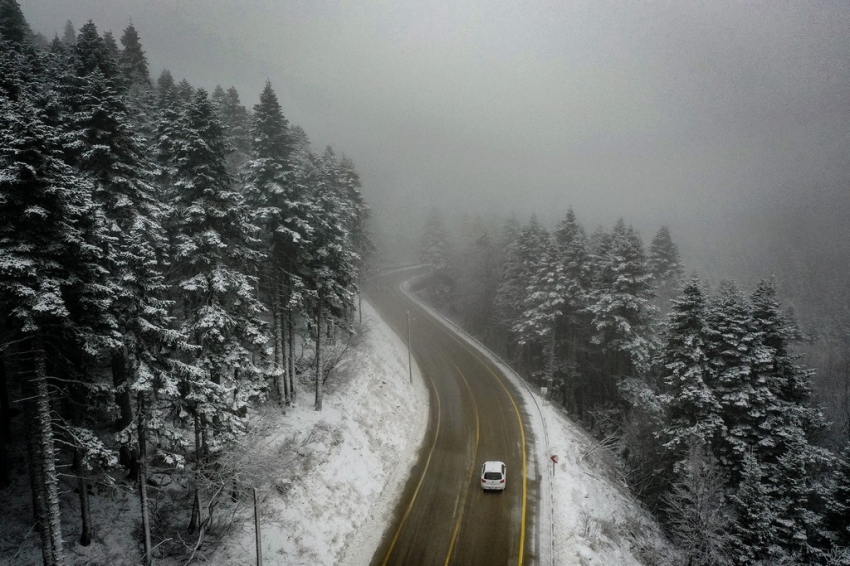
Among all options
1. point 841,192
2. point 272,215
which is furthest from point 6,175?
point 841,192

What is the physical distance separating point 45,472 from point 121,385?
9.96 ft

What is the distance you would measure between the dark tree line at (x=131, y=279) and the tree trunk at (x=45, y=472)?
55 mm

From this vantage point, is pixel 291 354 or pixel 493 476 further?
pixel 291 354

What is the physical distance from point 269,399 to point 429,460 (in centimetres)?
1150

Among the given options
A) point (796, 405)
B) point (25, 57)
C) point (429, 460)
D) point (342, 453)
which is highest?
point (25, 57)

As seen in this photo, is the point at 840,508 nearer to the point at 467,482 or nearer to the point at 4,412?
the point at 467,482

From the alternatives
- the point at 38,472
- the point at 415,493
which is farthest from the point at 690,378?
the point at 38,472

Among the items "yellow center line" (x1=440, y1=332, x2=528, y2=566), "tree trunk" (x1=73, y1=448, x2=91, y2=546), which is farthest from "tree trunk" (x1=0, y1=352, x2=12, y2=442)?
"yellow center line" (x1=440, y1=332, x2=528, y2=566)

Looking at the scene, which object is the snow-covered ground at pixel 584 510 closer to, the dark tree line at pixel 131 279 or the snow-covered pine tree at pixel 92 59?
the dark tree line at pixel 131 279

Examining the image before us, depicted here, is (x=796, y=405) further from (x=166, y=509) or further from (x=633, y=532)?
(x=166, y=509)

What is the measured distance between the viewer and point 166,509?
1573 cm

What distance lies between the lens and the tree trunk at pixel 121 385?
13.3m

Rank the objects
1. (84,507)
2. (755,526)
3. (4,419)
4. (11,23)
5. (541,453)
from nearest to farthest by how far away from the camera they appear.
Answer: (84,507), (4,419), (755,526), (541,453), (11,23)

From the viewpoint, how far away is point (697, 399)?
81.5 feet
